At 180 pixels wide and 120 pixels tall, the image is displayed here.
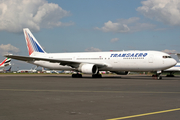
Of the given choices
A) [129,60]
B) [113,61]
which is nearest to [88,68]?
[113,61]

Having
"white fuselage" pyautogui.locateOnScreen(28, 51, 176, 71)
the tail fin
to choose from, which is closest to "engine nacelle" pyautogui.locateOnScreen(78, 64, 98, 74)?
"white fuselage" pyautogui.locateOnScreen(28, 51, 176, 71)

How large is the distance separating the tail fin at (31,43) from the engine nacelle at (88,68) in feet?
37.5

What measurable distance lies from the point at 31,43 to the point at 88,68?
14.8 meters

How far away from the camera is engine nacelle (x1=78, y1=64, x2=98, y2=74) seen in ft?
106

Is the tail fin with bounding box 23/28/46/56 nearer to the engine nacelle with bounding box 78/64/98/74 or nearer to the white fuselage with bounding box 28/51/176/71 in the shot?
the white fuselage with bounding box 28/51/176/71

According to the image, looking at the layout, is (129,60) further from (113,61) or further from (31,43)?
(31,43)

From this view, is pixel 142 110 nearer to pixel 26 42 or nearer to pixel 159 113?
pixel 159 113

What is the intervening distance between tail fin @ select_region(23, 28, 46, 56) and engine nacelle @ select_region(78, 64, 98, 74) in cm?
1143

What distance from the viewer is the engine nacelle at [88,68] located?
3241 cm

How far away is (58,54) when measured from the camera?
40.7 meters

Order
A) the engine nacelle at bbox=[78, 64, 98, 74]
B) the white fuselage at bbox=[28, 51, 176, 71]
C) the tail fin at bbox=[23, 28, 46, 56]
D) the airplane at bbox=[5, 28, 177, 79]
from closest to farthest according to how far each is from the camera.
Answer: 1. the white fuselage at bbox=[28, 51, 176, 71]
2. the airplane at bbox=[5, 28, 177, 79]
3. the engine nacelle at bbox=[78, 64, 98, 74]
4. the tail fin at bbox=[23, 28, 46, 56]

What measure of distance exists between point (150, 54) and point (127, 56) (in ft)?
10.6

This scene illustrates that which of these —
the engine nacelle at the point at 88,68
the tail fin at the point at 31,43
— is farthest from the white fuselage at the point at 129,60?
the tail fin at the point at 31,43

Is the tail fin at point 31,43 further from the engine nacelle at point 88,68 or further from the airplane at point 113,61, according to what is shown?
the engine nacelle at point 88,68
